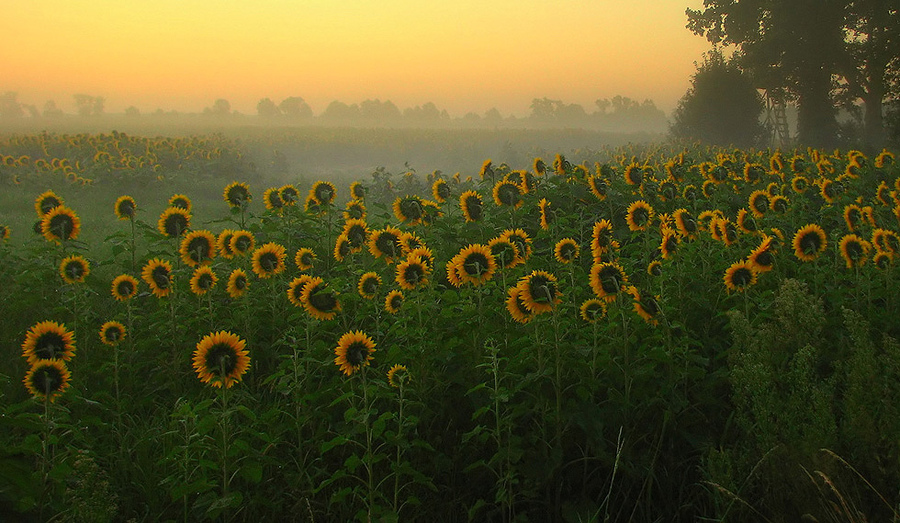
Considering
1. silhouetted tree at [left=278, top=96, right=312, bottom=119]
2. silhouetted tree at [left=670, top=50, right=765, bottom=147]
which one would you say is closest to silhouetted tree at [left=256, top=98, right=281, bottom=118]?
silhouetted tree at [left=278, top=96, right=312, bottom=119]

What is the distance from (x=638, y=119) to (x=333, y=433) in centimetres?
13360

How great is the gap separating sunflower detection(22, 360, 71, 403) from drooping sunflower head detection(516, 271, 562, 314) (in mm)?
2093

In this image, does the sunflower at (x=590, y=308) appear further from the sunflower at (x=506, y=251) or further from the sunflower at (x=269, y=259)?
the sunflower at (x=269, y=259)

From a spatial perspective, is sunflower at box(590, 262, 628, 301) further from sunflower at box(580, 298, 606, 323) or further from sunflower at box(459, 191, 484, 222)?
sunflower at box(459, 191, 484, 222)

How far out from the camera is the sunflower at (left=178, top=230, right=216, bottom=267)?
455 cm

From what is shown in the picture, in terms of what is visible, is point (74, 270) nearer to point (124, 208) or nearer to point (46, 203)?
point (124, 208)

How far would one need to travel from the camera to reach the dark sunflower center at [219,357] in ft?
8.78

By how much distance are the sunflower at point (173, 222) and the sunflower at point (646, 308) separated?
342 centimetres

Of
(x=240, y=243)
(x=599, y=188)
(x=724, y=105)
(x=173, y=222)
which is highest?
(x=724, y=105)

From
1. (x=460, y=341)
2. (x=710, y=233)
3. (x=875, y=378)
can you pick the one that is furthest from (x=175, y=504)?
(x=710, y=233)

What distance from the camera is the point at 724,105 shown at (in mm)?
27953

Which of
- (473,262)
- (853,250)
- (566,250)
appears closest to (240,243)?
(473,262)

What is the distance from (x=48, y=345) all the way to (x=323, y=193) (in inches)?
116

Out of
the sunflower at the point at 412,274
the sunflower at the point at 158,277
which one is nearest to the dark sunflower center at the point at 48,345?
the sunflower at the point at 158,277
